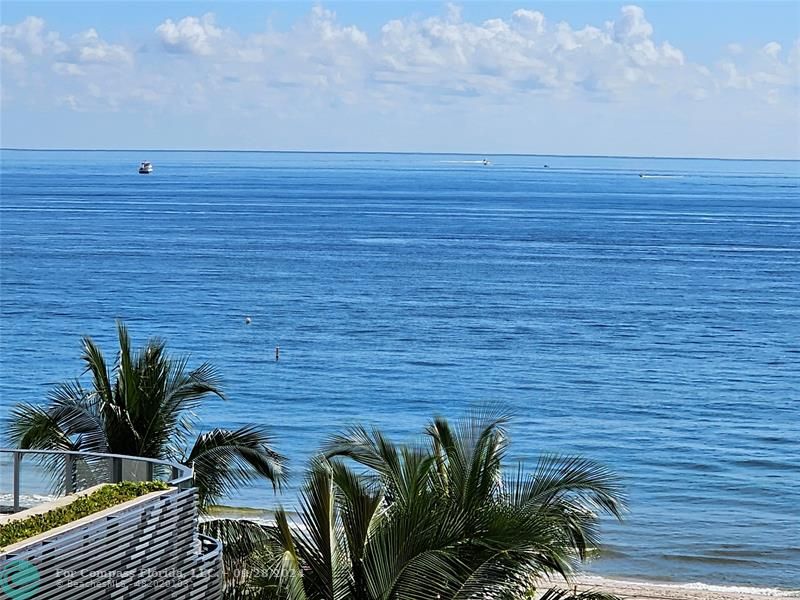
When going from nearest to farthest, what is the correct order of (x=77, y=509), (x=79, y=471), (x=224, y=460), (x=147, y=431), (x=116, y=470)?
(x=77, y=509) → (x=116, y=470) → (x=79, y=471) → (x=224, y=460) → (x=147, y=431)

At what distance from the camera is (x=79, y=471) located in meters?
14.3

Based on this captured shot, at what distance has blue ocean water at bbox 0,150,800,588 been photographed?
3916cm

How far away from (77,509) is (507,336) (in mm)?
58109

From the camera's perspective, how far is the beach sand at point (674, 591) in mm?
26422

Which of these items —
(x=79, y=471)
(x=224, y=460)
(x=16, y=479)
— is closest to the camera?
(x=79, y=471)

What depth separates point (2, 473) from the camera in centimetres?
1485

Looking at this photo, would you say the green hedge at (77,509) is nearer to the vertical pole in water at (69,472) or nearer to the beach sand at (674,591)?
the vertical pole in water at (69,472)

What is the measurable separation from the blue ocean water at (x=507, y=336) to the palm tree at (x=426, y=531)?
632 inches

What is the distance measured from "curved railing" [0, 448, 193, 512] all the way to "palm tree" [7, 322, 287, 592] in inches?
113

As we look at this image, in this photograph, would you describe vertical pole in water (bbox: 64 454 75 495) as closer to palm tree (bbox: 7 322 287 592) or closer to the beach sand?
palm tree (bbox: 7 322 287 592)

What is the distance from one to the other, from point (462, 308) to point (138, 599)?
66.0 m

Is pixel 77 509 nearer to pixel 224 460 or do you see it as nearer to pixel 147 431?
pixel 224 460

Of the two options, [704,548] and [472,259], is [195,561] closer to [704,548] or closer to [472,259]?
[704,548]

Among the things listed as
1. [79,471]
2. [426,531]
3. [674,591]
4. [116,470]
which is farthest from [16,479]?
[674,591]
